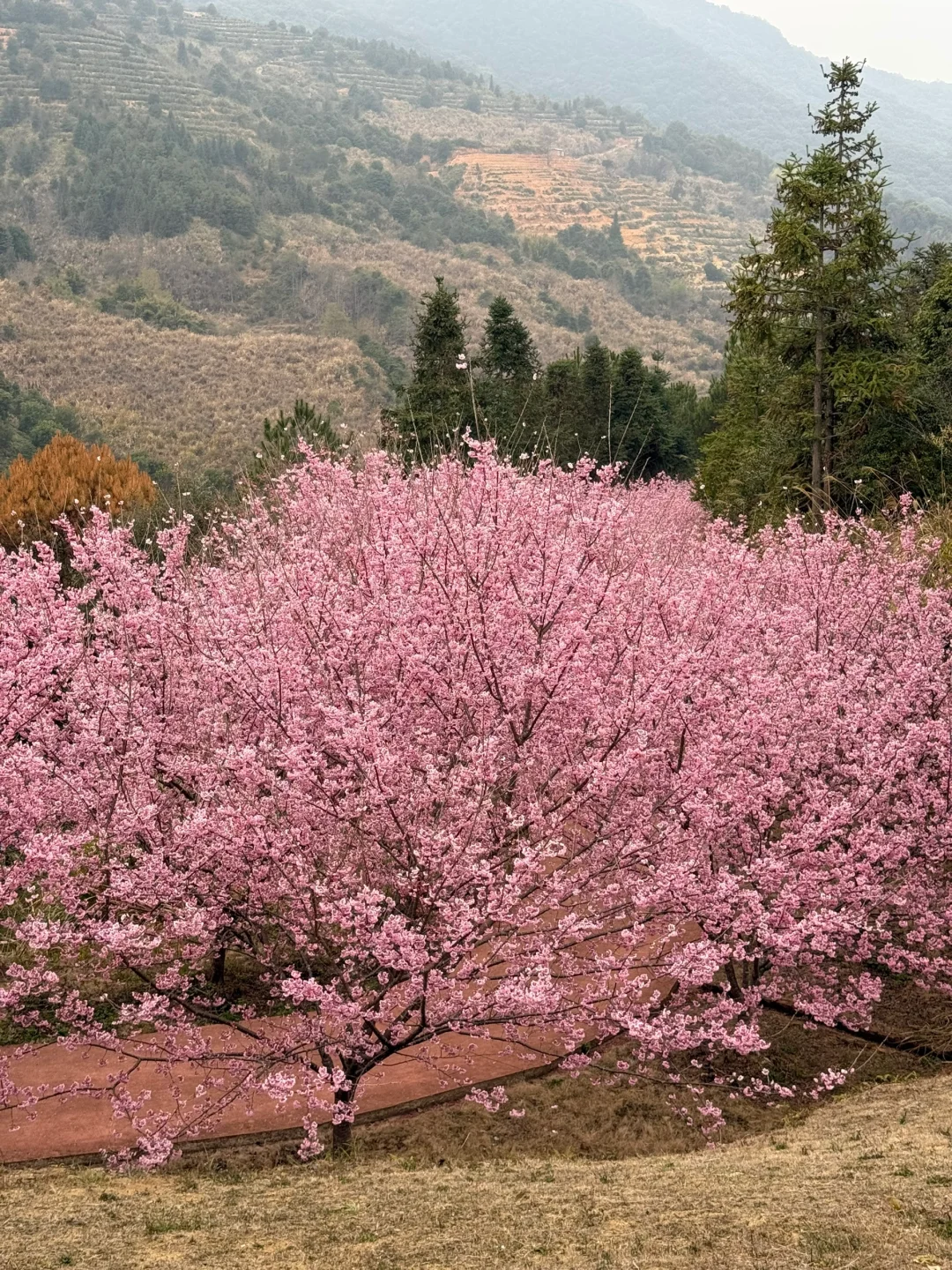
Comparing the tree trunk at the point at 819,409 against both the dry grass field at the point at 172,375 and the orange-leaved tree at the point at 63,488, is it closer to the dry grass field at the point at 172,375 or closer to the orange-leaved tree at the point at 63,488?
the orange-leaved tree at the point at 63,488

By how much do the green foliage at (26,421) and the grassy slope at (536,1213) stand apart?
5726 cm

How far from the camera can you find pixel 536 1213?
6672 millimetres

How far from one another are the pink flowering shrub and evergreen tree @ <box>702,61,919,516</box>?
1364cm

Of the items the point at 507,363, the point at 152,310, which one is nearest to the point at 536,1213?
the point at 507,363

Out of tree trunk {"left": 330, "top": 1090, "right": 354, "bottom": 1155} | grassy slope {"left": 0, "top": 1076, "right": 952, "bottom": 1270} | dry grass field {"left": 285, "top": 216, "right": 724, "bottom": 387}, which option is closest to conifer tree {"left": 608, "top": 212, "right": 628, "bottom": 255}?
dry grass field {"left": 285, "top": 216, "right": 724, "bottom": 387}

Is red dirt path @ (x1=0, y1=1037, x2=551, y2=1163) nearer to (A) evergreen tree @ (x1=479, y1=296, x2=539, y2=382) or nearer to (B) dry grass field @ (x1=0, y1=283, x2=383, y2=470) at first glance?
(A) evergreen tree @ (x1=479, y1=296, x2=539, y2=382)

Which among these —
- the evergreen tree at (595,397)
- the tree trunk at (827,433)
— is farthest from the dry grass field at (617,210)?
the tree trunk at (827,433)

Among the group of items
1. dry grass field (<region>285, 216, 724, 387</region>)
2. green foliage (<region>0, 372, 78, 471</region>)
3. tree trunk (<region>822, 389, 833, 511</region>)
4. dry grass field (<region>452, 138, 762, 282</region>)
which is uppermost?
dry grass field (<region>452, 138, 762, 282</region>)

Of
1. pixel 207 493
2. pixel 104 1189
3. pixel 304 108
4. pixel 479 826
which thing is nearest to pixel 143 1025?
pixel 104 1189

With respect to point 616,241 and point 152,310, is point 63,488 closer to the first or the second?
point 152,310

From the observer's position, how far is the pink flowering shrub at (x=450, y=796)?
8016mm

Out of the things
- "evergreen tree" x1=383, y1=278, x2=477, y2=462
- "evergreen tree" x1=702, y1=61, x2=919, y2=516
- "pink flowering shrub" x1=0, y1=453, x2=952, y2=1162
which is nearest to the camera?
"pink flowering shrub" x1=0, y1=453, x2=952, y2=1162

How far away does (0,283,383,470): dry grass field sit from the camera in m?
68.1

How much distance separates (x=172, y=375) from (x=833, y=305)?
217ft
